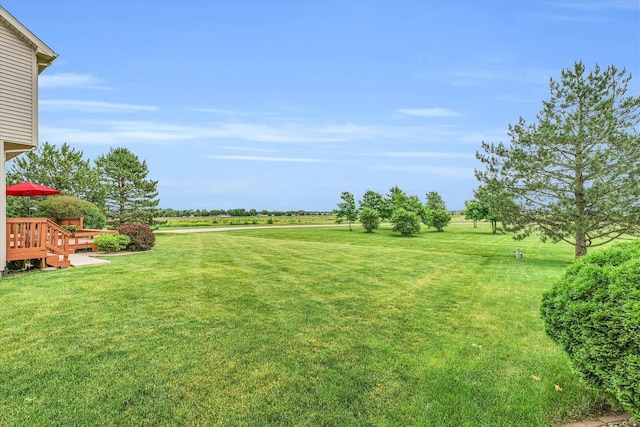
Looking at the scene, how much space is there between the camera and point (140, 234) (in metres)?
13.7

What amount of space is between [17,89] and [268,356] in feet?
36.5

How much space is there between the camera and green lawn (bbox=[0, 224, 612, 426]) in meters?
2.90

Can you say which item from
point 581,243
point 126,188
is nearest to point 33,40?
point 126,188

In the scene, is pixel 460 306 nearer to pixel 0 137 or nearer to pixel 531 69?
pixel 0 137

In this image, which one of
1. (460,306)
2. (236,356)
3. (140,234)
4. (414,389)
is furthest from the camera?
(140,234)

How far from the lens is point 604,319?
272cm

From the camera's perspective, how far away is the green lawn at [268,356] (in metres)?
2.90

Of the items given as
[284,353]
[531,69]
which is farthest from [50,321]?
[531,69]

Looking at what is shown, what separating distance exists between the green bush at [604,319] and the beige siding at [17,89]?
13.1 meters

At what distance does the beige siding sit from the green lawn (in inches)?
174

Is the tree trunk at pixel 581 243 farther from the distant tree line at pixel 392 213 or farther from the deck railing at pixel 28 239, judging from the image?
the deck railing at pixel 28 239

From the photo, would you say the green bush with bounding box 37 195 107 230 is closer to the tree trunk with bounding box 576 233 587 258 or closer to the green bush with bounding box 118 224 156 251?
the green bush with bounding box 118 224 156 251

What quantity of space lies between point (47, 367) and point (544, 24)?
1860cm

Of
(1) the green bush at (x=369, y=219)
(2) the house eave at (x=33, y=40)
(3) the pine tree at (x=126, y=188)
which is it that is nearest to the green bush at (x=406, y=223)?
(1) the green bush at (x=369, y=219)
